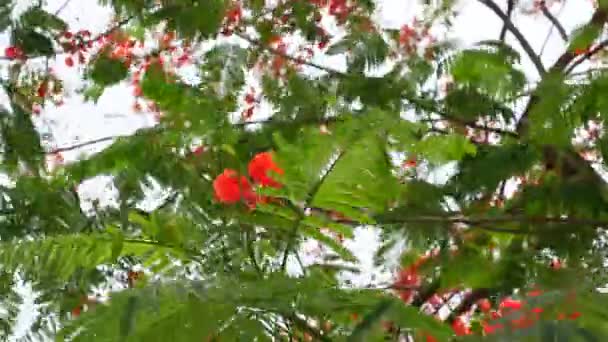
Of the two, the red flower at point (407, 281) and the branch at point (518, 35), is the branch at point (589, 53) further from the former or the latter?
the red flower at point (407, 281)

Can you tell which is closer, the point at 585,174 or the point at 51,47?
the point at 585,174

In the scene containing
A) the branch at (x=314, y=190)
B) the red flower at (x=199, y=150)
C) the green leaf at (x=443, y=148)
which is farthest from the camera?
the red flower at (x=199, y=150)

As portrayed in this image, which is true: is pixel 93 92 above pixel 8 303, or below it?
above

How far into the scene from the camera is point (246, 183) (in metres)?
1.31

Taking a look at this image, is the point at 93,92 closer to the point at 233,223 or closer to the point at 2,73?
the point at 2,73

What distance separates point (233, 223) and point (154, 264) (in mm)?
150

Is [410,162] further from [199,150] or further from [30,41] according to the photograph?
[30,41]

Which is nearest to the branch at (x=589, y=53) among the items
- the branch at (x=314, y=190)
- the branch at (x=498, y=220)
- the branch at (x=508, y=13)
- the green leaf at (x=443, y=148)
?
the branch at (x=508, y=13)

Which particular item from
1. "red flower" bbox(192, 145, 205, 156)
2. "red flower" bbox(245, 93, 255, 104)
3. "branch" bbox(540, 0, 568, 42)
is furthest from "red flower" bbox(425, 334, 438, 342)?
"red flower" bbox(245, 93, 255, 104)

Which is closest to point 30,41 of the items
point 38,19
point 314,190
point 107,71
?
point 38,19

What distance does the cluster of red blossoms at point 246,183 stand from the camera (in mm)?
1286

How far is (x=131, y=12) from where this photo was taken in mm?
2264

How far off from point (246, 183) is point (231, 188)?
28 mm

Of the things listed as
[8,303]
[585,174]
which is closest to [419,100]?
[585,174]
